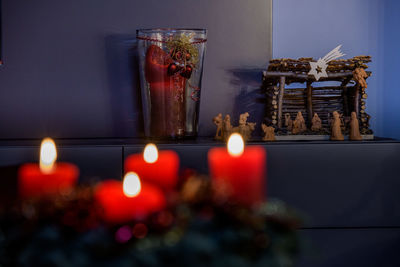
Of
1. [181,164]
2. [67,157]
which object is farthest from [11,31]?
[181,164]

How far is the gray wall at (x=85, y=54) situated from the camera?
49.1 inches

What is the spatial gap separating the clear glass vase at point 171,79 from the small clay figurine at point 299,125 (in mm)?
275

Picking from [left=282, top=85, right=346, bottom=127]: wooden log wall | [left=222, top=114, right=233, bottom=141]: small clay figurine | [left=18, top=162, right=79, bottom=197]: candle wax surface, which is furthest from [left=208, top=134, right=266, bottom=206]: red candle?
[left=282, top=85, right=346, bottom=127]: wooden log wall

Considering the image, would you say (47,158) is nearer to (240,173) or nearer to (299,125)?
(240,173)

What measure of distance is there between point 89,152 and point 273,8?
0.77 meters

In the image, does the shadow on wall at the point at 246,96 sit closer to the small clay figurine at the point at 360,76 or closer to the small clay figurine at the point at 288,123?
the small clay figurine at the point at 288,123

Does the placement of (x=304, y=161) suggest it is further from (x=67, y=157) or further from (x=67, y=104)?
(x=67, y=104)

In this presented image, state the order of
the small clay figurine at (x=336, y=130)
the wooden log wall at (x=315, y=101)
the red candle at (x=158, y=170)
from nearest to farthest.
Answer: the red candle at (x=158, y=170) < the small clay figurine at (x=336, y=130) < the wooden log wall at (x=315, y=101)

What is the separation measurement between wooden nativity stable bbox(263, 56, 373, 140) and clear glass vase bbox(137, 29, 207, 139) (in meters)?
0.21

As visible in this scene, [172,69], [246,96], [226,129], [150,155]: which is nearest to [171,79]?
[172,69]

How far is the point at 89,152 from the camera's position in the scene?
0.92 m

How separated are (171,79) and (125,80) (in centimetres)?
23

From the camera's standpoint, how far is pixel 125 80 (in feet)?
4.13

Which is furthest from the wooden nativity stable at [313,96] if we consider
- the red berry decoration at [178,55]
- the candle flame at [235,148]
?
the candle flame at [235,148]
